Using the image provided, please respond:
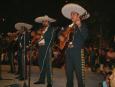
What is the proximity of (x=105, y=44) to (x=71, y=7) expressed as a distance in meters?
8.32

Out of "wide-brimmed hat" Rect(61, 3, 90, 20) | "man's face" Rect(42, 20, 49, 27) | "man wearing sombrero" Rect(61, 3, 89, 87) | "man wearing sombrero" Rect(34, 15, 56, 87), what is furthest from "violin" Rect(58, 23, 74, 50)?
"man's face" Rect(42, 20, 49, 27)

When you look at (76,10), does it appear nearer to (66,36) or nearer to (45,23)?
(66,36)

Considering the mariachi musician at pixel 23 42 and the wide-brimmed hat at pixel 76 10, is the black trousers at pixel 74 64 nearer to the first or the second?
the wide-brimmed hat at pixel 76 10

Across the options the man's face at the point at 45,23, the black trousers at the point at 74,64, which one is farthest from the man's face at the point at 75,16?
the man's face at the point at 45,23

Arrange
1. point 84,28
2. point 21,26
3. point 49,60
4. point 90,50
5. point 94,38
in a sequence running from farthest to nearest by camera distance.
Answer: point 94,38 < point 90,50 < point 21,26 < point 49,60 < point 84,28

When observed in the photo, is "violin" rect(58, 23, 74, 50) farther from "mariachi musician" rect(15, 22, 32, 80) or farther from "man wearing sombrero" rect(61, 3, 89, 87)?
"mariachi musician" rect(15, 22, 32, 80)

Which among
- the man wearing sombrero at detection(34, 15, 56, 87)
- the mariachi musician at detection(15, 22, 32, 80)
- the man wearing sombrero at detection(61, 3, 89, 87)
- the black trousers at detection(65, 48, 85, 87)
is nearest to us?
the man wearing sombrero at detection(61, 3, 89, 87)

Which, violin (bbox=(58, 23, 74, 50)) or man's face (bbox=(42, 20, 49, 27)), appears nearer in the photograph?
violin (bbox=(58, 23, 74, 50))

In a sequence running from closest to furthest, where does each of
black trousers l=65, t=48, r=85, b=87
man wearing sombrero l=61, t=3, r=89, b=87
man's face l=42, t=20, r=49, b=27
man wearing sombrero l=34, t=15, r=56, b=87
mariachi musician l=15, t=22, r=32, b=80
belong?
man wearing sombrero l=61, t=3, r=89, b=87, black trousers l=65, t=48, r=85, b=87, mariachi musician l=15, t=22, r=32, b=80, man wearing sombrero l=34, t=15, r=56, b=87, man's face l=42, t=20, r=49, b=27

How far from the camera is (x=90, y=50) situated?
50.9 feet

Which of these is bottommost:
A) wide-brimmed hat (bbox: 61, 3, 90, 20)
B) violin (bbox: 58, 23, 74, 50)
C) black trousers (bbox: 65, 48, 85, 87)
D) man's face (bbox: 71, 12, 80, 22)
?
black trousers (bbox: 65, 48, 85, 87)

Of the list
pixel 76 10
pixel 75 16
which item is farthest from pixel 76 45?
pixel 76 10

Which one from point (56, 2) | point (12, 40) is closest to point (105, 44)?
point (12, 40)

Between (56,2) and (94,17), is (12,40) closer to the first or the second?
(94,17)
